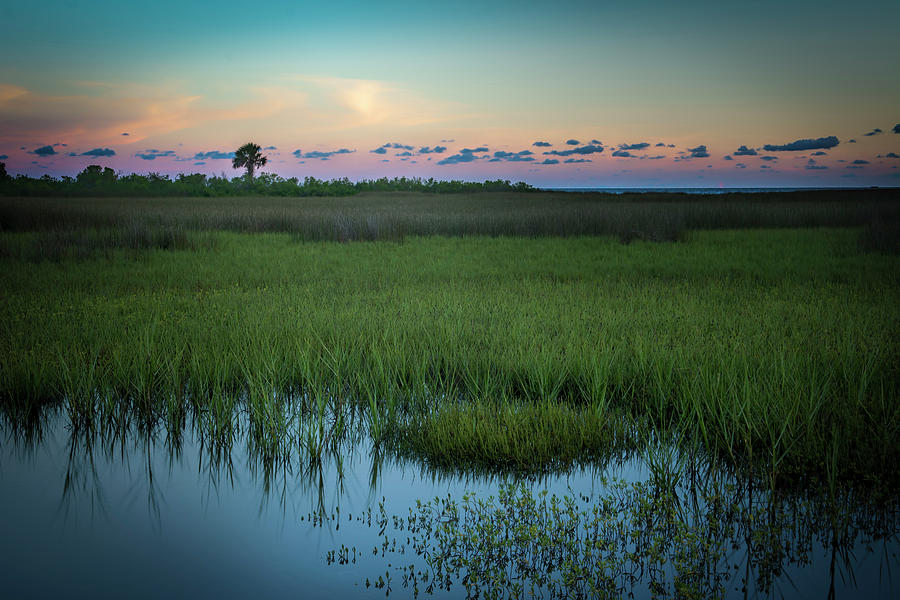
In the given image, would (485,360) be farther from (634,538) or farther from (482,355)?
(634,538)

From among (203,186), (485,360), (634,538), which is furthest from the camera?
(203,186)

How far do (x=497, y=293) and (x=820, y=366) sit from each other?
5.05 metres

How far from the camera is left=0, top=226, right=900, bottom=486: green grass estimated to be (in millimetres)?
4626

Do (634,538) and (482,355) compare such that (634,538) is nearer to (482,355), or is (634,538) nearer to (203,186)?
(482,355)

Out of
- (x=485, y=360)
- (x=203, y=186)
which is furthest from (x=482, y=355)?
(x=203, y=186)

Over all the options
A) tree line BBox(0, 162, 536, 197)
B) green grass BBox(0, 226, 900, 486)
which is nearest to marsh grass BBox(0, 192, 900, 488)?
green grass BBox(0, 226, 900, 486)

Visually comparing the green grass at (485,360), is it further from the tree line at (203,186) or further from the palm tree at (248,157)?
the palm tree at (248,157)

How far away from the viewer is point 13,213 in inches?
818

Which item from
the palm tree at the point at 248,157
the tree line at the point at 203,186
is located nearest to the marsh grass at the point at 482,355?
the tree line at the point at 203,186

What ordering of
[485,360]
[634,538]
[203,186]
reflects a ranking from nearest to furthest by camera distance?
1. [634,538]
2. [485,360]
3. [203,186]

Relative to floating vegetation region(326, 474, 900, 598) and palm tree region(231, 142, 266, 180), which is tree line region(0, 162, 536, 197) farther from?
floating vegetation region(326, 474, 900, 598)

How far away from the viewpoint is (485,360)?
6176mm

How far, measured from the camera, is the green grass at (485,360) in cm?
463

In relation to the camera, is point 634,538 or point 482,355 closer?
point 634,538
